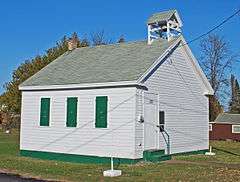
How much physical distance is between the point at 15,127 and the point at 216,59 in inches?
1111

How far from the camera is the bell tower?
23.9 m

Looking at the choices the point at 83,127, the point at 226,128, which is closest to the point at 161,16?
the point at 83,127

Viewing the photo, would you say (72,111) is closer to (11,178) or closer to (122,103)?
(122,103)

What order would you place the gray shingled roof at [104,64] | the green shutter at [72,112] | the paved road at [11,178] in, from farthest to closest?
the green shutter at [72,112], the gray shingled roof at [104,64], the paved road at [11,178]

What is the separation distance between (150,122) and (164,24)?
→ 5.89 m

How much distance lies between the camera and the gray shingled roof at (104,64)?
69.9 feet

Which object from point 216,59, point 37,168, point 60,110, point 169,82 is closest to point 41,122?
point 60,110

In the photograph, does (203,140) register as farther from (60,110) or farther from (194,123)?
(60,110)

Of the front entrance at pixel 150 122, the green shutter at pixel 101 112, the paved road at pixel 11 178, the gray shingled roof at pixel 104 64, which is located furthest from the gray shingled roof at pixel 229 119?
the paved road at pixel 11 178

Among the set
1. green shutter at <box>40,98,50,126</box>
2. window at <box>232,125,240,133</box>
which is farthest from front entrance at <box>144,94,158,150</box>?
window at <box>232,125,240,133</box>

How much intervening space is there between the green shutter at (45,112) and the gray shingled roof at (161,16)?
6806 mm

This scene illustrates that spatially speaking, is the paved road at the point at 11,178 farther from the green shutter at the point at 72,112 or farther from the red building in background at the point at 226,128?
the red building in background at the point at 226,128

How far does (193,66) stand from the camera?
25828mm

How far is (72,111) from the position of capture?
22.0 metres
